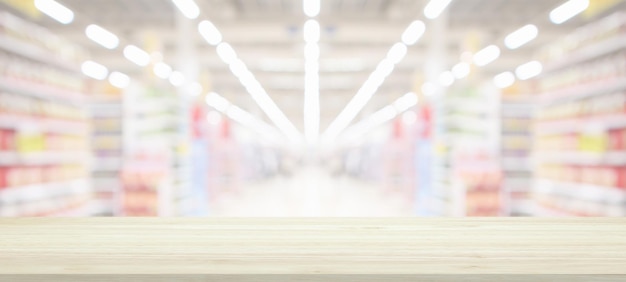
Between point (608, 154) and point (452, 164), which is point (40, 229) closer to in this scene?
point (608, 154)

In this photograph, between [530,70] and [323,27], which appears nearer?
[323,27]

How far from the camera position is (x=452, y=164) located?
8.30 metres

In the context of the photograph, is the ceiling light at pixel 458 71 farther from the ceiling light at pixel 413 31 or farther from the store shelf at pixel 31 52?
the store shelf at pixel 31 52

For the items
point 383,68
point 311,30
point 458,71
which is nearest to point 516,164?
point 311,30

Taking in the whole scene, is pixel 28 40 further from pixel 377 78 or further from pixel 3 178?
pixel 377 78

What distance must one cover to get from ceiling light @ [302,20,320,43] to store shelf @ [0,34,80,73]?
4.36 metres

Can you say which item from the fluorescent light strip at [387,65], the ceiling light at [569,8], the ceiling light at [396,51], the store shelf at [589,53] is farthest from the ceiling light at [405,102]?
the store shelf at [589,53]

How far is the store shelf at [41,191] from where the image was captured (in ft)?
16.6

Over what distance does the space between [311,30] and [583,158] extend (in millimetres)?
5611

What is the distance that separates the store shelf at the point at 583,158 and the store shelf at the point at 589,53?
37.3 inches

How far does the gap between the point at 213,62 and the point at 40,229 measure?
16.9m

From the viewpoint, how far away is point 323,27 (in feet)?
41.3

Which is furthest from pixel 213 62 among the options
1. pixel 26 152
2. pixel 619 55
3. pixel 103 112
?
pixel 619 55

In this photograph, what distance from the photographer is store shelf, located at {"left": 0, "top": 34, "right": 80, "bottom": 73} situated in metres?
5.06
